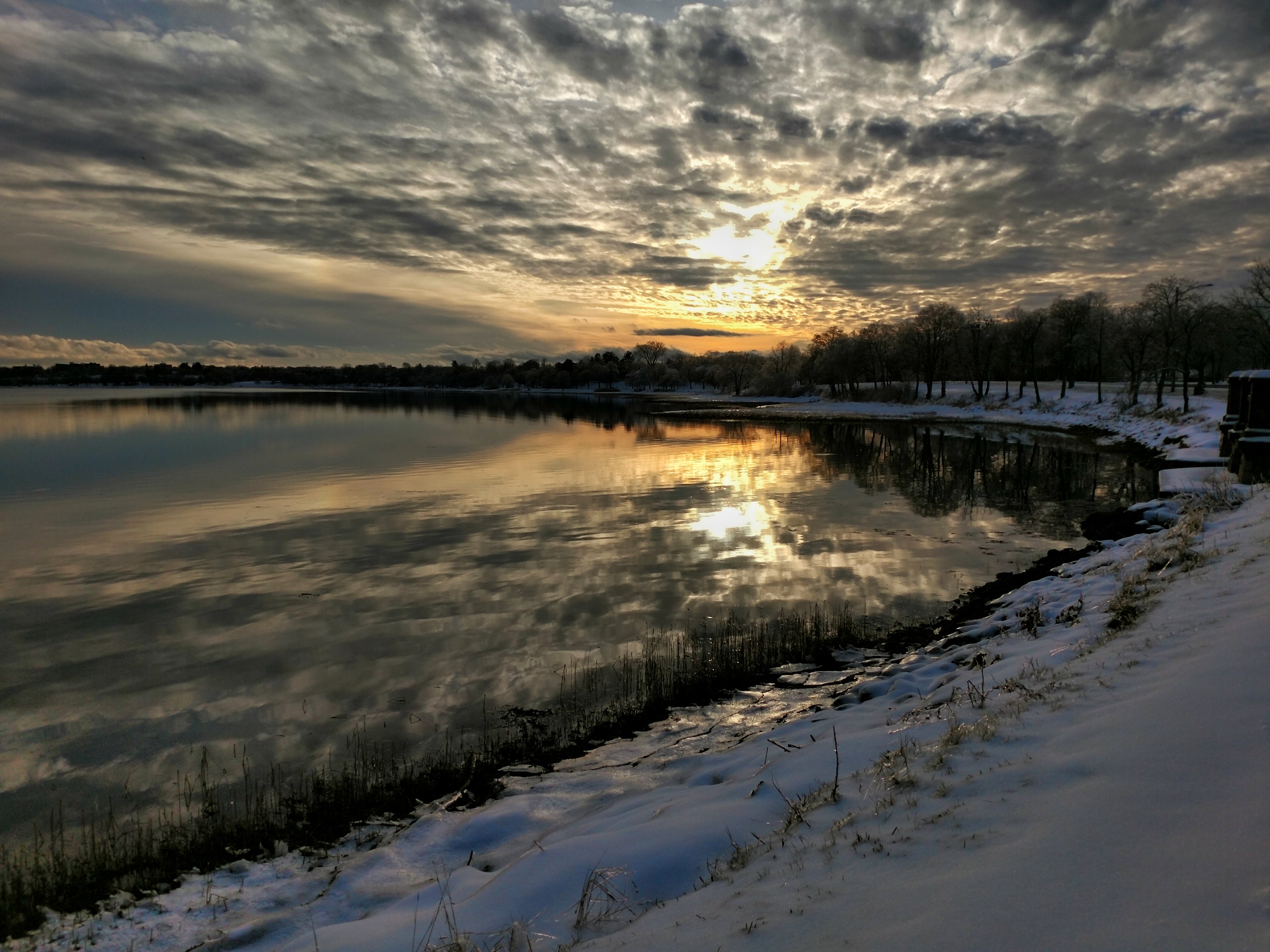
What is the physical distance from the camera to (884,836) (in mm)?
4906

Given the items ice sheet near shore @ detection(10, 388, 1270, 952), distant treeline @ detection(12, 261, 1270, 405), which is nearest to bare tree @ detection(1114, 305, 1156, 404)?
distant treeline @ detection(12, 261, 1270, 405)

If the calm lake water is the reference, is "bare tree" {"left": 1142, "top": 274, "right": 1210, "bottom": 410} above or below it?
above

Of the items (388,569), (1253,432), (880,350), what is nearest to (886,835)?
(388,569)

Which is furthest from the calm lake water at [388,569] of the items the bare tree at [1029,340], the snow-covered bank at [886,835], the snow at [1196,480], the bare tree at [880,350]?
the bare tree at [880,350]

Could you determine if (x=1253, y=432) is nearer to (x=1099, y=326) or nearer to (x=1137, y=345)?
(x=1137, y=345)

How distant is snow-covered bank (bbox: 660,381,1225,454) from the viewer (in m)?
46.1

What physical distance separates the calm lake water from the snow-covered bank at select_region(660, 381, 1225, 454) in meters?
7.08

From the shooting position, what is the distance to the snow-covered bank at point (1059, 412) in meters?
46.1

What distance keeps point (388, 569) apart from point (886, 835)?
16196 mm

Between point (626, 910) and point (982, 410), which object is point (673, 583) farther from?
point (982, 410)

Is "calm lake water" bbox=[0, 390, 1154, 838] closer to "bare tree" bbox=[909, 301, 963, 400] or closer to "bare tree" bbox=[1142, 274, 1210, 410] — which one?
"bare tree" bbox=[1142, 274, 1210, 410]

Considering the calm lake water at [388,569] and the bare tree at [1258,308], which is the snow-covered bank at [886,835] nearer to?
the calm lake water at [388,569]

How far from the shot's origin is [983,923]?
3516mm

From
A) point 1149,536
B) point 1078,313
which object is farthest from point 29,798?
point 1078,313
